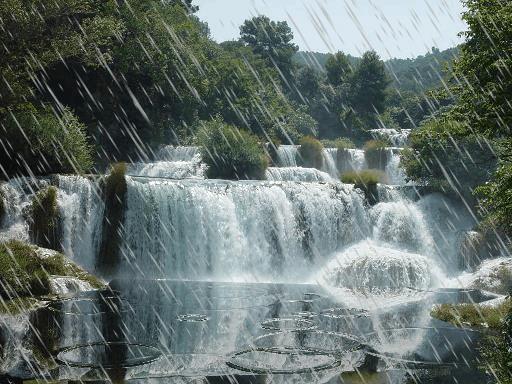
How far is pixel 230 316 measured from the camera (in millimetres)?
14734

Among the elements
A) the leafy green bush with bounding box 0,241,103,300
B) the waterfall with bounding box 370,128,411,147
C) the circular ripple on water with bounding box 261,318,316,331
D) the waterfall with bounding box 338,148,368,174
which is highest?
the waterfall with bounding box 370,128,411,147

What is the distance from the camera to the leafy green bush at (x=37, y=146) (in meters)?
23.5

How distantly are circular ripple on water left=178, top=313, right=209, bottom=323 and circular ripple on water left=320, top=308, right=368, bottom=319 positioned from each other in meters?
3.15

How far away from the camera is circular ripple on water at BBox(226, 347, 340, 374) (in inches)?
382

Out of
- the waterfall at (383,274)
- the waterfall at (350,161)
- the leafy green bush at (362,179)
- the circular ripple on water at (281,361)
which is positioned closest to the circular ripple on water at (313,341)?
the circular ripple on water at (281,361)

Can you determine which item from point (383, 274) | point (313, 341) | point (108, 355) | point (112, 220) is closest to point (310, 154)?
point (383, 274)

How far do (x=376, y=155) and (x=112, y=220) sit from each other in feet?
71.5

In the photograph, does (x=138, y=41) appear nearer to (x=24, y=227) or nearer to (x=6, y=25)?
(x=6, y=25)

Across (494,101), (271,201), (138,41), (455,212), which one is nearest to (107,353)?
(494,101)

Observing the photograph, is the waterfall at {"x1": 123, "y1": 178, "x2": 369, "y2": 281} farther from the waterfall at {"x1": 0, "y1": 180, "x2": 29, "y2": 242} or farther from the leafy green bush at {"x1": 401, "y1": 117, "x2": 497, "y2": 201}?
the leafy green bush at {"x1": 401, "y1": 117, "x2": 497, "y2": 201}

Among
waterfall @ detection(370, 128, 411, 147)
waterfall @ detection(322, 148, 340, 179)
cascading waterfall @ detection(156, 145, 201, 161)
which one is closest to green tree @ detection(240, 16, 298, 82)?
waterfall @ detection(370, 128, 411, 147)

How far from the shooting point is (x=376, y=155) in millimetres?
39281

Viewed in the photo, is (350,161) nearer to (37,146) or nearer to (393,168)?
(393,168)

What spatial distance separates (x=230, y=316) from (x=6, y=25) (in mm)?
14288
